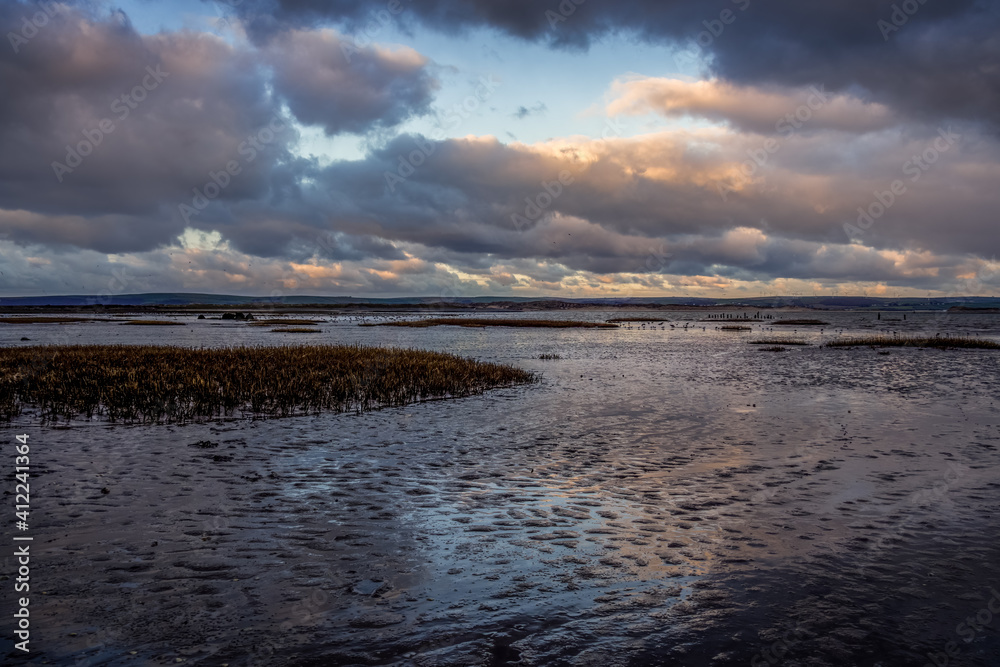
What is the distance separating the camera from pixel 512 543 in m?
10.5

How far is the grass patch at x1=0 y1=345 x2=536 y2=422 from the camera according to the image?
23797 mm

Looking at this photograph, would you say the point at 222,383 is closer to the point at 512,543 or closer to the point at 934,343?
the point at 512,543

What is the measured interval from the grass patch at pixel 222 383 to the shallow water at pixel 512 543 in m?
2.58

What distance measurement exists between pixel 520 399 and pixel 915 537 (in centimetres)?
1960

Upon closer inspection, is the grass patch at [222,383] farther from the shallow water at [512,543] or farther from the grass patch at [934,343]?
the grass patch at [934,343]

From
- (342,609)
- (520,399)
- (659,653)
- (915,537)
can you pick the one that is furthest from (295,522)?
(520,399)

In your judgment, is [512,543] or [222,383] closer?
[512,543]

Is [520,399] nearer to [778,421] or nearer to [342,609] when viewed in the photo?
[778,421]

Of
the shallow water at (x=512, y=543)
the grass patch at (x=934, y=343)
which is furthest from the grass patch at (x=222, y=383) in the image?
the grass patch at (x=934, y=343)

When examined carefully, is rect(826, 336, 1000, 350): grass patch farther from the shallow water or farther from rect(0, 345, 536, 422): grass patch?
the shallow water

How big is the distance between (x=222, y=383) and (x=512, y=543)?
2115cm

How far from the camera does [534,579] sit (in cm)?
897

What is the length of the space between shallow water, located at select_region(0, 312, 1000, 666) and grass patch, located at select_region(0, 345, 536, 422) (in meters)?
2.58

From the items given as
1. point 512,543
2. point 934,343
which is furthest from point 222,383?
point 934,343
